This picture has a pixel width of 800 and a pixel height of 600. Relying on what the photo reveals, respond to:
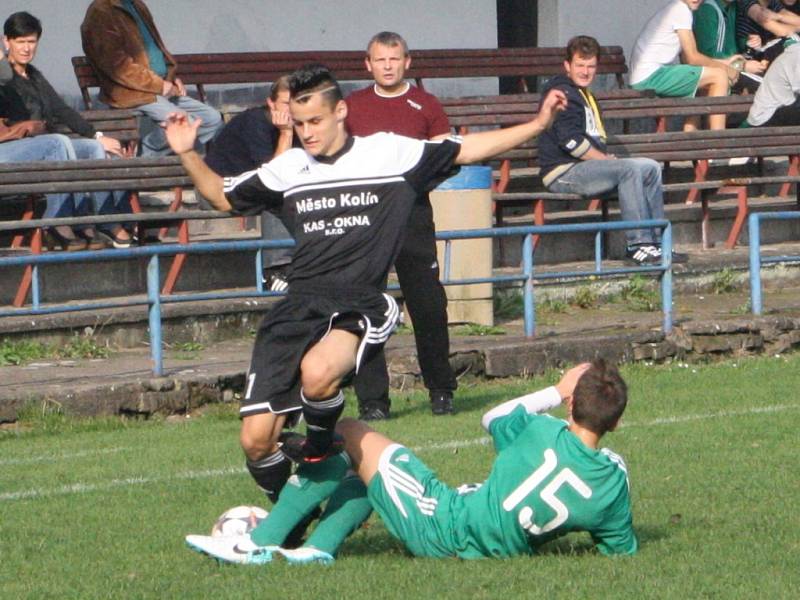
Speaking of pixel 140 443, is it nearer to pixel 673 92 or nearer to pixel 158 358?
pixel 158 358

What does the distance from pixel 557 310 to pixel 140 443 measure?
17.6ft

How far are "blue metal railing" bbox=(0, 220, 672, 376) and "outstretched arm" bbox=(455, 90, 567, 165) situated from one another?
12.8 ft

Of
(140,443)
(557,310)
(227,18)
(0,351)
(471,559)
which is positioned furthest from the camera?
(227,18)

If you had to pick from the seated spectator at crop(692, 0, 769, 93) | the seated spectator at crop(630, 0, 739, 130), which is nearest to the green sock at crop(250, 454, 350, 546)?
the seated spectator at crop(630, 0, 739, 130)

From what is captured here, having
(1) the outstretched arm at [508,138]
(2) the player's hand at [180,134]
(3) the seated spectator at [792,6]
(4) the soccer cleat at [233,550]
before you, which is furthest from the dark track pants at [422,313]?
(3) the seated spectator at [792,6]

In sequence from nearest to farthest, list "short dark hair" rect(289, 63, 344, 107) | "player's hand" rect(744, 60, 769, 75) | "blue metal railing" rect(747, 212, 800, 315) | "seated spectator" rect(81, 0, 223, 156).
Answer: "short dark hair" rect(289, 63, 344, 107) < "blue metal railing" rect(747, 212, 800, 315) < "seated spectator" rect(81, 0, 223, 156) < "player's hand" rect(744, 60, 769, 75)

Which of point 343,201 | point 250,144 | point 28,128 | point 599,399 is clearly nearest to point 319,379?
point 343,201

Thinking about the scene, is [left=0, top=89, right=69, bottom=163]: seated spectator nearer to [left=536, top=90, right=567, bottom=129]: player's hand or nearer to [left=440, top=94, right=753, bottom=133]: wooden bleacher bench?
[left=440, top=94, right=753, bottom=133]: wooden bleacher bench

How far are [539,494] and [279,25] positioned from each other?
485 inches

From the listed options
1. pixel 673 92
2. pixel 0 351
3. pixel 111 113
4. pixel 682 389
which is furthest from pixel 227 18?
pixel 682 389

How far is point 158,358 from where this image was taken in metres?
10.6

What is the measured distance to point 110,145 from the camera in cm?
1377

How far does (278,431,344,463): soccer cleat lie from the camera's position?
630cm

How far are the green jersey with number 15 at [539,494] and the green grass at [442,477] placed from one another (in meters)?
0.11
